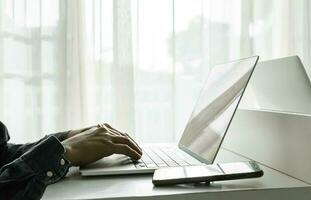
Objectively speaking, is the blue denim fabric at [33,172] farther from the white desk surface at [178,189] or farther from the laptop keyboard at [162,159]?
the laptop keyboard at [162,159]

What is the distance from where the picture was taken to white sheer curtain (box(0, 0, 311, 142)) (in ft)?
5.62

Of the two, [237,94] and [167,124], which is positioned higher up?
[237,94]

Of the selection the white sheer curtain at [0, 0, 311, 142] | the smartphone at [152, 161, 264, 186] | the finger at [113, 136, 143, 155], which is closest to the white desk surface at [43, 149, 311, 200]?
the smartphone at [152, 161, 264, 186]

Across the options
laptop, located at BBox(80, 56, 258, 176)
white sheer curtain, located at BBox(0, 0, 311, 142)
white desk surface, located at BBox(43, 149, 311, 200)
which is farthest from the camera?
white sheer curtain, located at BBox(0, 0, 311, 142)

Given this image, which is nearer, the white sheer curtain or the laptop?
the laptop

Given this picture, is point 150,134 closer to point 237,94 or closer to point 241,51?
point 241,51

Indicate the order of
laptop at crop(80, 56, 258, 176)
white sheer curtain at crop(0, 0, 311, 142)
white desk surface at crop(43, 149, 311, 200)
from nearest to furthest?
1. white desk surface at crop(43, 149, 311, 200)
2. laptop at crop(80, 56, 258, 176)
3. white sheer curtain at crop(0, 0, 311, 142)

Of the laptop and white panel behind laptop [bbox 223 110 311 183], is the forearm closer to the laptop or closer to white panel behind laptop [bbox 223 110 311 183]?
the laptop

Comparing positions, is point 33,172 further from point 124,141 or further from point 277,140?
point 277,140

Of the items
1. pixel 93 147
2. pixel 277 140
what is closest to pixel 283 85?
pixel 277 140

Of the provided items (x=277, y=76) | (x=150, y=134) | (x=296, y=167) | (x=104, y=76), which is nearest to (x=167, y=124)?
(x=150, y=134)

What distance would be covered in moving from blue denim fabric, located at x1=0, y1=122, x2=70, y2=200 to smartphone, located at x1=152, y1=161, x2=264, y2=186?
0.17 m

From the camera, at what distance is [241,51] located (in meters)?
1.86

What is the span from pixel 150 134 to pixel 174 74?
287 millimetres
